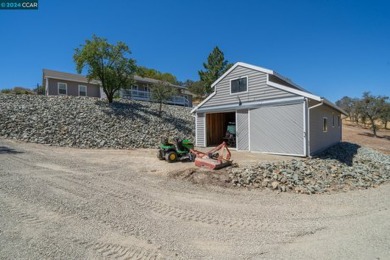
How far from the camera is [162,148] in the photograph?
9.80m

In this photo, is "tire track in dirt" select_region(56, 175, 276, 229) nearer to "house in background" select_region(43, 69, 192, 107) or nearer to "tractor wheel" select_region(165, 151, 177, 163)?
"tractor wheel" select_region(165, 151, 177, 163)

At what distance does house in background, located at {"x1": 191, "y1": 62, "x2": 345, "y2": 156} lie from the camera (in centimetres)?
1012

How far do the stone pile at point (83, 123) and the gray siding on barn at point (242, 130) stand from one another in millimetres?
5577

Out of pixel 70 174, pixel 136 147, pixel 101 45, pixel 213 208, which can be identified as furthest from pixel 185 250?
pixel 101 45

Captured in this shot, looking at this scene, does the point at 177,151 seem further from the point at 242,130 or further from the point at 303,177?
the point at 303,177

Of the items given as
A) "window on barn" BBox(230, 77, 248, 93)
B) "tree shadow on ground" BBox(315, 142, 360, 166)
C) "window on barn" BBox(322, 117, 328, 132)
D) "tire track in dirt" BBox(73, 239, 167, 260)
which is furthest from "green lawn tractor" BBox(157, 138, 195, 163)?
"window on barn" BBox(322, 117, 328, 132)

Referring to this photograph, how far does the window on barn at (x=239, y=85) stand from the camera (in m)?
12.5

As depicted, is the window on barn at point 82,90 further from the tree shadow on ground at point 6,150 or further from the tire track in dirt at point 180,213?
the tire track in dirt at point 180,213

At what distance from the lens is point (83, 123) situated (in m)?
15.3

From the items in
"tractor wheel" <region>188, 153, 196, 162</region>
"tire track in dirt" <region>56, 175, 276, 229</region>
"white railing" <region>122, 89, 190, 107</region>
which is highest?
"white railing" <region>122, 89, 190, 107</region>

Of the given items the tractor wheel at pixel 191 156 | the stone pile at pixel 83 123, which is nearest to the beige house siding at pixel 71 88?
the stone pile at pixel 83 123

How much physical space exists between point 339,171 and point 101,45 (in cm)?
2113

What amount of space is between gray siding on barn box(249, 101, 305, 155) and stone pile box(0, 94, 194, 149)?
6817 mm

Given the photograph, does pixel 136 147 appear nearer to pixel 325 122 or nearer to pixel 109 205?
pixel 109 205
